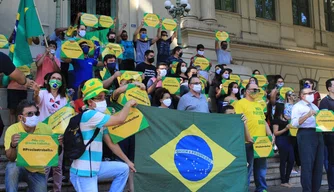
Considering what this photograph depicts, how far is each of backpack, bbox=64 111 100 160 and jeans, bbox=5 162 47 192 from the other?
2.71 ft

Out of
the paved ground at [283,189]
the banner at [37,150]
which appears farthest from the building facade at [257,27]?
A: the banner at [37,150]

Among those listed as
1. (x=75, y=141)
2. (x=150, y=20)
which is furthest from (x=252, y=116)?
(x=150, y=20)

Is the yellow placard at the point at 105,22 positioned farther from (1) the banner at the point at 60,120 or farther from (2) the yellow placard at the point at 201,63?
(1) the banner at the point at 60,120

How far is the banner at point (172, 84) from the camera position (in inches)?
353

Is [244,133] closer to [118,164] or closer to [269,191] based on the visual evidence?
[269,191]

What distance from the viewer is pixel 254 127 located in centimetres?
762

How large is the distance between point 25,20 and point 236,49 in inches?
517

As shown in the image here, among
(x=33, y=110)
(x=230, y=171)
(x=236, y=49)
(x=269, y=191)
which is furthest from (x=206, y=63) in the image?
(x=236, y=49)

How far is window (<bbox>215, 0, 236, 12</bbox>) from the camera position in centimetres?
2099

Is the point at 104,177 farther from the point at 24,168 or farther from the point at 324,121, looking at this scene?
the point at 324,121

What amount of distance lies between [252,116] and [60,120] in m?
3.41

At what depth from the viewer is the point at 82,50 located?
9.45 meters

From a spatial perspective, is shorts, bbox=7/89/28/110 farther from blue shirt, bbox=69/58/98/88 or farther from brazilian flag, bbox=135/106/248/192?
brazilian flag, bbox=135/106/248/192

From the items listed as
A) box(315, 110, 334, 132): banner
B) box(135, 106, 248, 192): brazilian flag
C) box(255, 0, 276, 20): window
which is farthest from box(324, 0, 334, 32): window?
box(135, 106, 248, 192): brazilian flag
